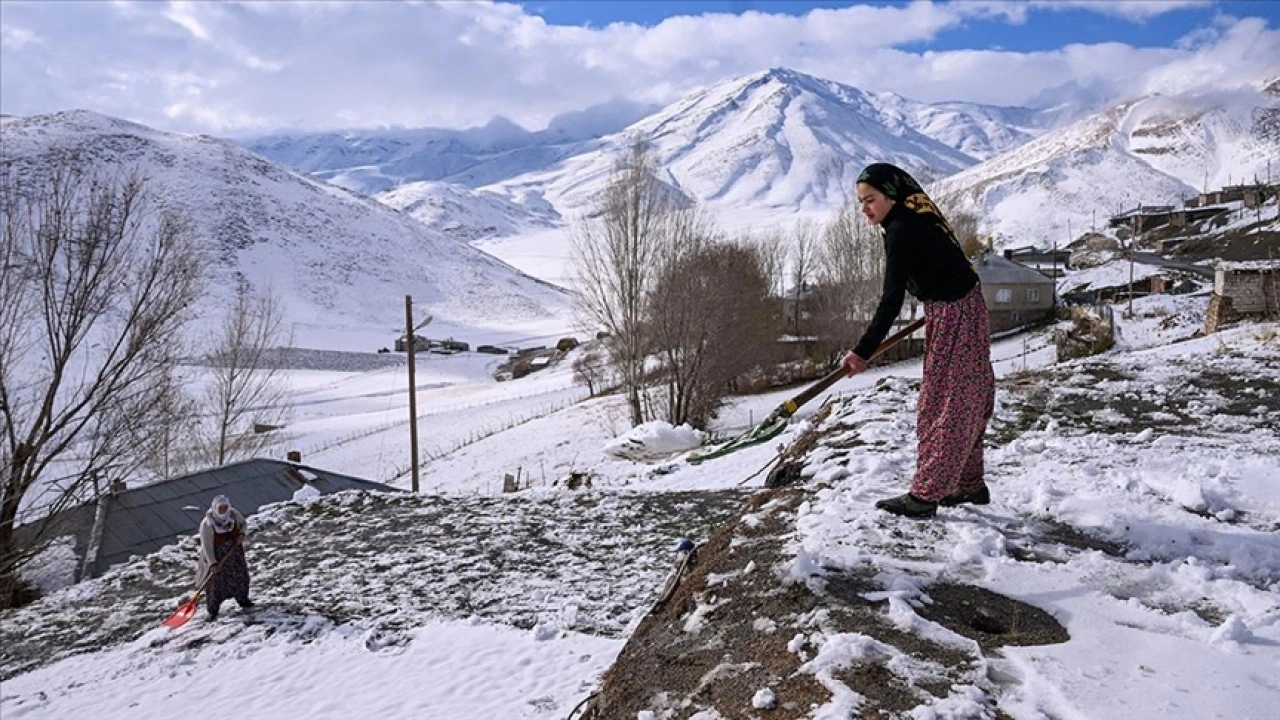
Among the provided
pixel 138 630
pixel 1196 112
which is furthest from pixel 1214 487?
pixel 1196 112

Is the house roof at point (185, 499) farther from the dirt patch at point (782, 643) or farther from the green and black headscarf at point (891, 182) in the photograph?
the green and black headscarf at point (891, 182)

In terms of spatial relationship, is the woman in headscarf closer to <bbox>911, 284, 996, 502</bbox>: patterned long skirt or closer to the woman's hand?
the woman's hand

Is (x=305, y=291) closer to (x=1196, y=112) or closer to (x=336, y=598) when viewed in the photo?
(x=336, y=598)

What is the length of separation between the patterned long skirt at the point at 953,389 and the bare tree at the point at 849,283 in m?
37.8

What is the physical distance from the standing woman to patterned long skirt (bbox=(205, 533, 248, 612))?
22.2ft

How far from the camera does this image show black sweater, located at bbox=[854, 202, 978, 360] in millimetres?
4281

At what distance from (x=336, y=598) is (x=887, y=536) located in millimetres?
5882

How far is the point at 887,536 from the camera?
14.3 ft

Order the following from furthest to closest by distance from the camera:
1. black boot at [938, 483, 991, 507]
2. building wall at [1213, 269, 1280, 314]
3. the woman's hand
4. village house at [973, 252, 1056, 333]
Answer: village house at [973, 252, 1056, 333] < building wall at [1213, 269, 1280, 314] < black boot at [938, 483, 991, 507] < the woman's hand

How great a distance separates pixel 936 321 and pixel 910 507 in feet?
3.52

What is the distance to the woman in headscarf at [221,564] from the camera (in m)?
8.07

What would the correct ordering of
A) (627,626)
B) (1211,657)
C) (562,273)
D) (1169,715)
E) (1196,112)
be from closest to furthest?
(1169,715)
(1211,657)
(627,626)
(562,273)
(1196,112)

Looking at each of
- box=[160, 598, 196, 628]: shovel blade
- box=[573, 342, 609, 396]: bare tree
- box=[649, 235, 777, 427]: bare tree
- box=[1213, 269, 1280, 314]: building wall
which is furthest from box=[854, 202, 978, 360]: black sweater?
box=[573, 342, 609, 396]: bare tree

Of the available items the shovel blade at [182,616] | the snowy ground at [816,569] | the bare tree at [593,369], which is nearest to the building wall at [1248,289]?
the snowy ground at [816,569]
